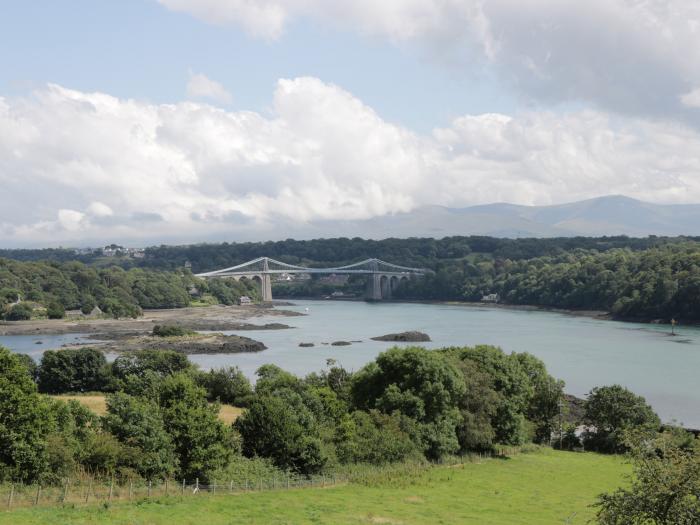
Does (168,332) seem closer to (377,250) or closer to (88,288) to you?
(88,288)

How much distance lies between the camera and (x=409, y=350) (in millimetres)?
23891

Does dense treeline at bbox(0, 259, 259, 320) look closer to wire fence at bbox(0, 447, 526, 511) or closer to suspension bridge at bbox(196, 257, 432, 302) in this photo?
suspension bridge at bbox(196, 257, 432, 302)

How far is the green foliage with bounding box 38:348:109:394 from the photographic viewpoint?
3528 centimetres

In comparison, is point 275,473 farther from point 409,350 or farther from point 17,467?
point 409,350

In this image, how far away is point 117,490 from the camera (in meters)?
14.0

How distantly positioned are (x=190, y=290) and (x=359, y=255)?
5381 cm

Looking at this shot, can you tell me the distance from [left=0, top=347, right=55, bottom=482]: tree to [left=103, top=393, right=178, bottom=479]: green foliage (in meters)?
1.32

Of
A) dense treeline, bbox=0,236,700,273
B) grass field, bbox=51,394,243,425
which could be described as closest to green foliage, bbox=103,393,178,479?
grass field, bbox=51,394,243,425

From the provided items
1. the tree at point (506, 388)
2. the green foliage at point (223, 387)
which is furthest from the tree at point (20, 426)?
the green foliage at point (223, 387)

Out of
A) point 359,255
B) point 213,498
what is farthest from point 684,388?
point 359,255

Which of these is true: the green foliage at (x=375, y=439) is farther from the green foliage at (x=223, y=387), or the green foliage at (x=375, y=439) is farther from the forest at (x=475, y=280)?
the forest at (x=475, y=280)

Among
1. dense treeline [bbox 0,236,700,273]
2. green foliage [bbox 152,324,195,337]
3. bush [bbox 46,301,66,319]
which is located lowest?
green foliage [bbox 152,324,195,337]

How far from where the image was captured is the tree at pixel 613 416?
26203 millimetres

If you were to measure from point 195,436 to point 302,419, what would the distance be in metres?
3.35
